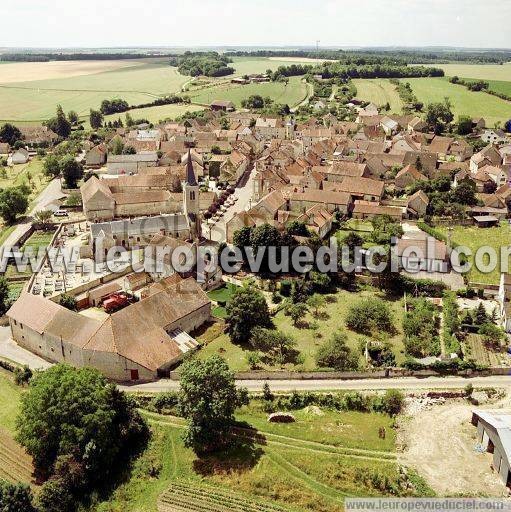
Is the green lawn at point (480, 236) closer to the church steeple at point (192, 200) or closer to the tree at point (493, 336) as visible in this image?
the tree at point (493, 336)

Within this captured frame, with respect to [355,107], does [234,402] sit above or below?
below

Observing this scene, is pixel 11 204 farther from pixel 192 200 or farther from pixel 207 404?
pixel 207 404

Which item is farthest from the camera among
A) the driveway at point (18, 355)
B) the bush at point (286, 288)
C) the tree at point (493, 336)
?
the bush at point (286, 288)

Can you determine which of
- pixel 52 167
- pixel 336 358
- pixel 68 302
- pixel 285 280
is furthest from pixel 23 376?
pixel 52 167

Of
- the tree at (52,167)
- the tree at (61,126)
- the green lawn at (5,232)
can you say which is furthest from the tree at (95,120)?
the green lawn at (5,232)

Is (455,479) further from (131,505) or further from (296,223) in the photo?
(296,223)

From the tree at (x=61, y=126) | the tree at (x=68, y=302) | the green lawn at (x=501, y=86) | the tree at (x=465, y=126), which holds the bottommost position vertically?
the tree at (x=68, y=302)

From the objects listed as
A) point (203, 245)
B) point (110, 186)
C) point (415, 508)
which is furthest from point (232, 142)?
point (415, 508)
